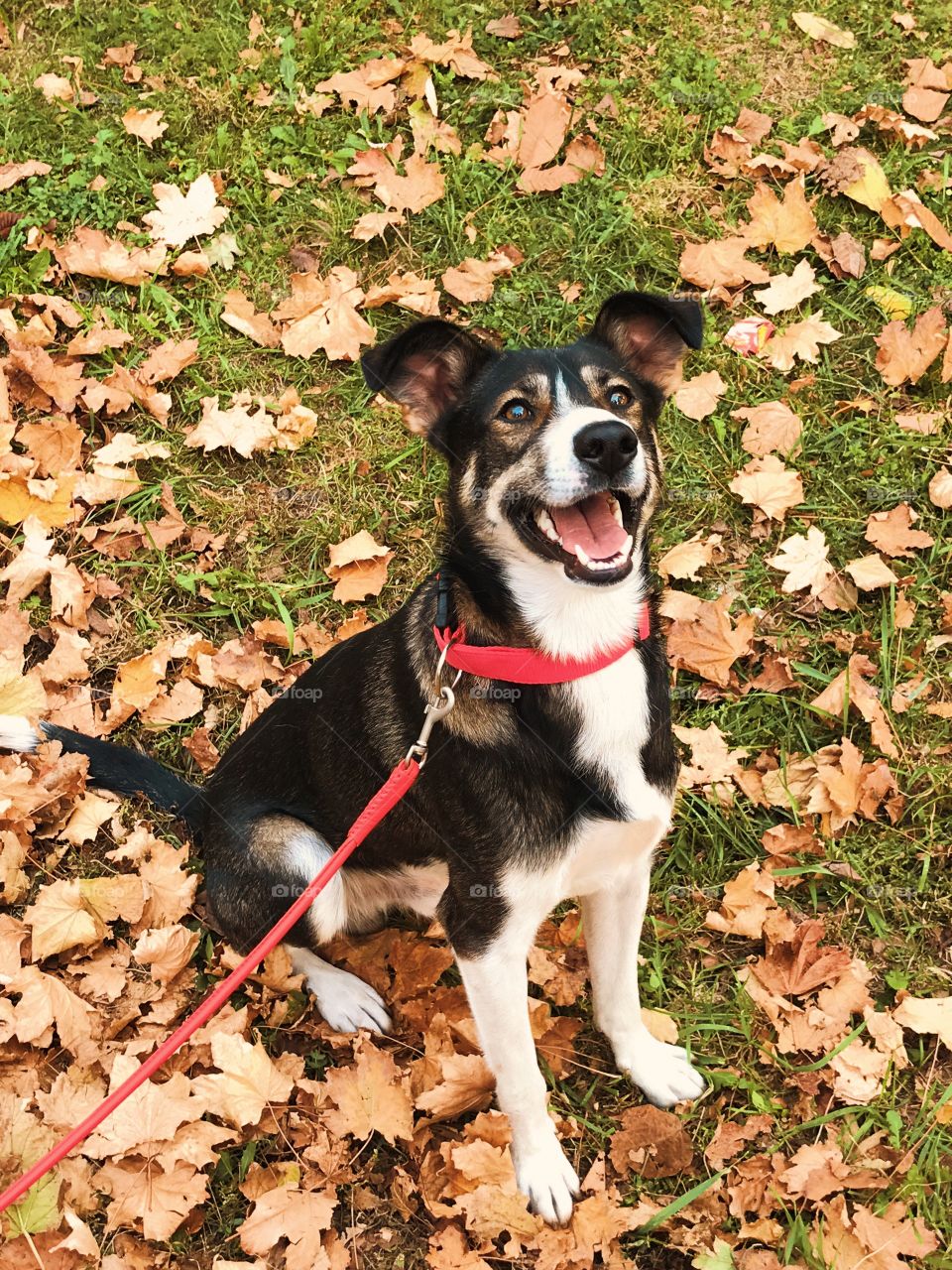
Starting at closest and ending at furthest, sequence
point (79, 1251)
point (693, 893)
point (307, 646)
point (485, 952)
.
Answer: point (485, 952) → point (79, 1251) → point (693, 893) → point (307, 646)

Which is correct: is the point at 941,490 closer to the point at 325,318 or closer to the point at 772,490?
the point at 772,490

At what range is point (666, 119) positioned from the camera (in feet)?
19.8

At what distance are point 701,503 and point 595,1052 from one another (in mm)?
2396

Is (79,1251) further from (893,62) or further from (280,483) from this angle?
(893,62)

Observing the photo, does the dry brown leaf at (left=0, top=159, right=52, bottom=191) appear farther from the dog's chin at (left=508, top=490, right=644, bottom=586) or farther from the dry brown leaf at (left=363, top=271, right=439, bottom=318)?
the dog's chin at (left=508, top=490, right=644, bottom=586)

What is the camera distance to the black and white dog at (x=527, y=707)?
9.92ft

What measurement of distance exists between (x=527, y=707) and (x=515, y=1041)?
94cm

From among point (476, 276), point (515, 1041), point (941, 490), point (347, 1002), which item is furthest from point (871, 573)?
point (347, 1002)

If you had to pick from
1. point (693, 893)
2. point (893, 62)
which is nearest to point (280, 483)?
point (693, 893)

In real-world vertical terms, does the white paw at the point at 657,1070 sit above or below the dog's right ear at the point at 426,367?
below

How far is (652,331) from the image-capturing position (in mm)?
3445

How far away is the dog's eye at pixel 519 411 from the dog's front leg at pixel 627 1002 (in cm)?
140

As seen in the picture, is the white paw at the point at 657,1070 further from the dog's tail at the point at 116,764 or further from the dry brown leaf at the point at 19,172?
the dry brown leaf at the point at 19,172

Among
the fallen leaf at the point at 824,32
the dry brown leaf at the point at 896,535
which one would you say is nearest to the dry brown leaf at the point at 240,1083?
the dry brown leaf at the point at 896,535
